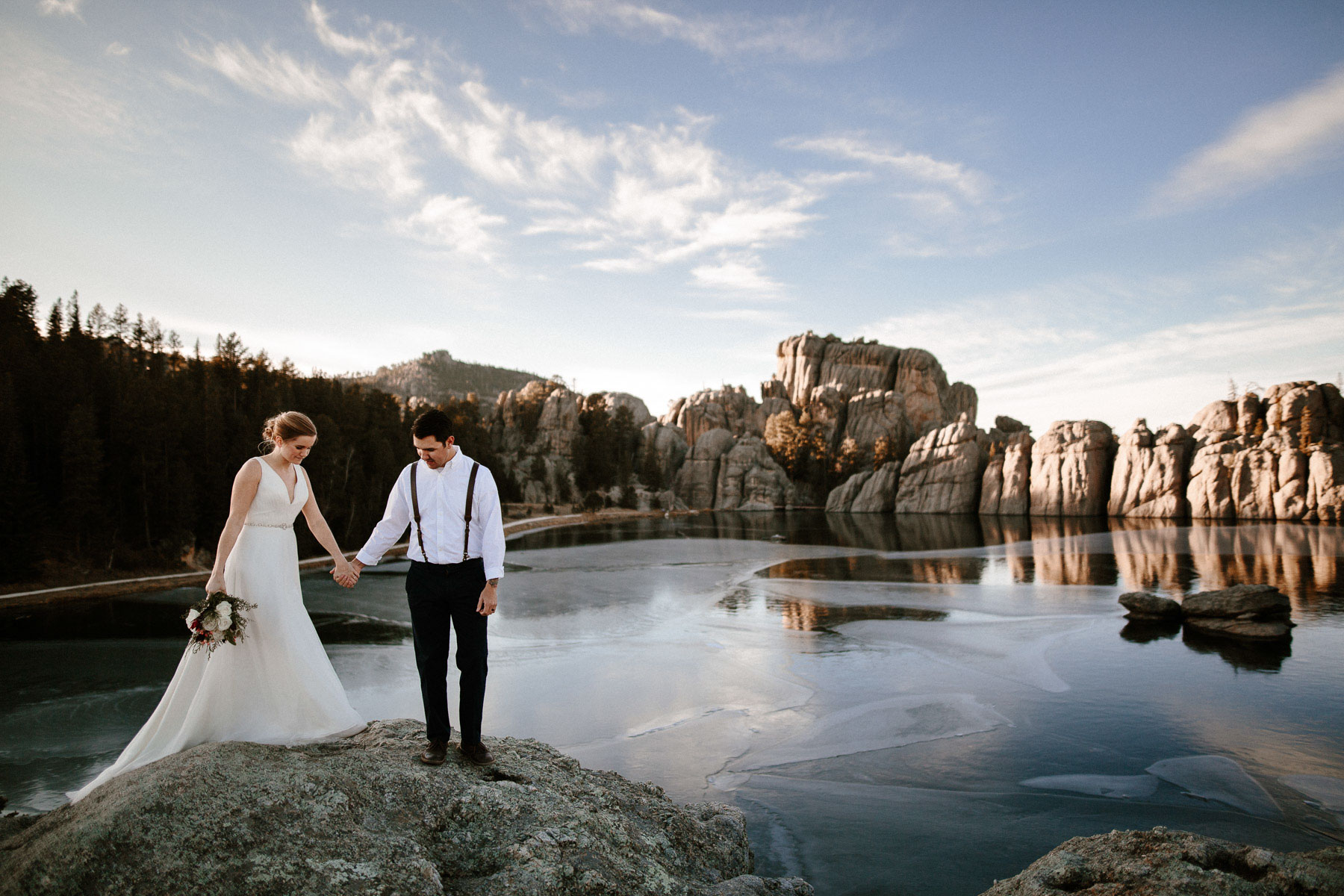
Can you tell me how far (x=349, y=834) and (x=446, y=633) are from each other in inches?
64.2

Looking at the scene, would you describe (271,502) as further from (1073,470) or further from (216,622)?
(1073,470)

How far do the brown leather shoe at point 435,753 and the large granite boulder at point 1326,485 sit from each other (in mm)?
63120

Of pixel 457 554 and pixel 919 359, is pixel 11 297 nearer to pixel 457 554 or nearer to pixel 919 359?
pixel 457 554

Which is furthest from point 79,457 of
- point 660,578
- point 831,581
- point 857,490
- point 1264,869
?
point 857,490

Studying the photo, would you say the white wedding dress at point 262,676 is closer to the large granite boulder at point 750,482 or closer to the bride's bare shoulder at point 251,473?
the bride's bare shoulder at point 251,473

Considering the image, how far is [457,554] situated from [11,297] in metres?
57.1

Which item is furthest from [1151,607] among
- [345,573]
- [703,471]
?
[703,471]

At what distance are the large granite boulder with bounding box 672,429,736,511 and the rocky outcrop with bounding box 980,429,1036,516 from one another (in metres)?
30.9

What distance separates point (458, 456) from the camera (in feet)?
17.4

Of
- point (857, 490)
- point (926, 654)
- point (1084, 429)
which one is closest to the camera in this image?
point (926, 654)

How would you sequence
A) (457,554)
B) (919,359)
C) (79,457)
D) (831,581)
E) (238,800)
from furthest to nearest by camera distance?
(919,359) → (79,457) → (831,581) → (457,554) → (238,800)

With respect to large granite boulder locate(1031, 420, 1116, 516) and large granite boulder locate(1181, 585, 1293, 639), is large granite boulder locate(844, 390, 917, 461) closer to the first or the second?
large granite boulder locate(1031, 420, 1116, 516)

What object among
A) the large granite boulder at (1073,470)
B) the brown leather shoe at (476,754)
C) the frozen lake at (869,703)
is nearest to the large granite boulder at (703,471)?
the large granite boulder at (1073,470)

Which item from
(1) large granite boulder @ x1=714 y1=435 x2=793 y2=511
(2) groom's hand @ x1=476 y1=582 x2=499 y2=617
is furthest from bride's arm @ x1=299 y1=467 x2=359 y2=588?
(1) large granite boulder @ x1=714 y1=435 x2=793 y2=511
